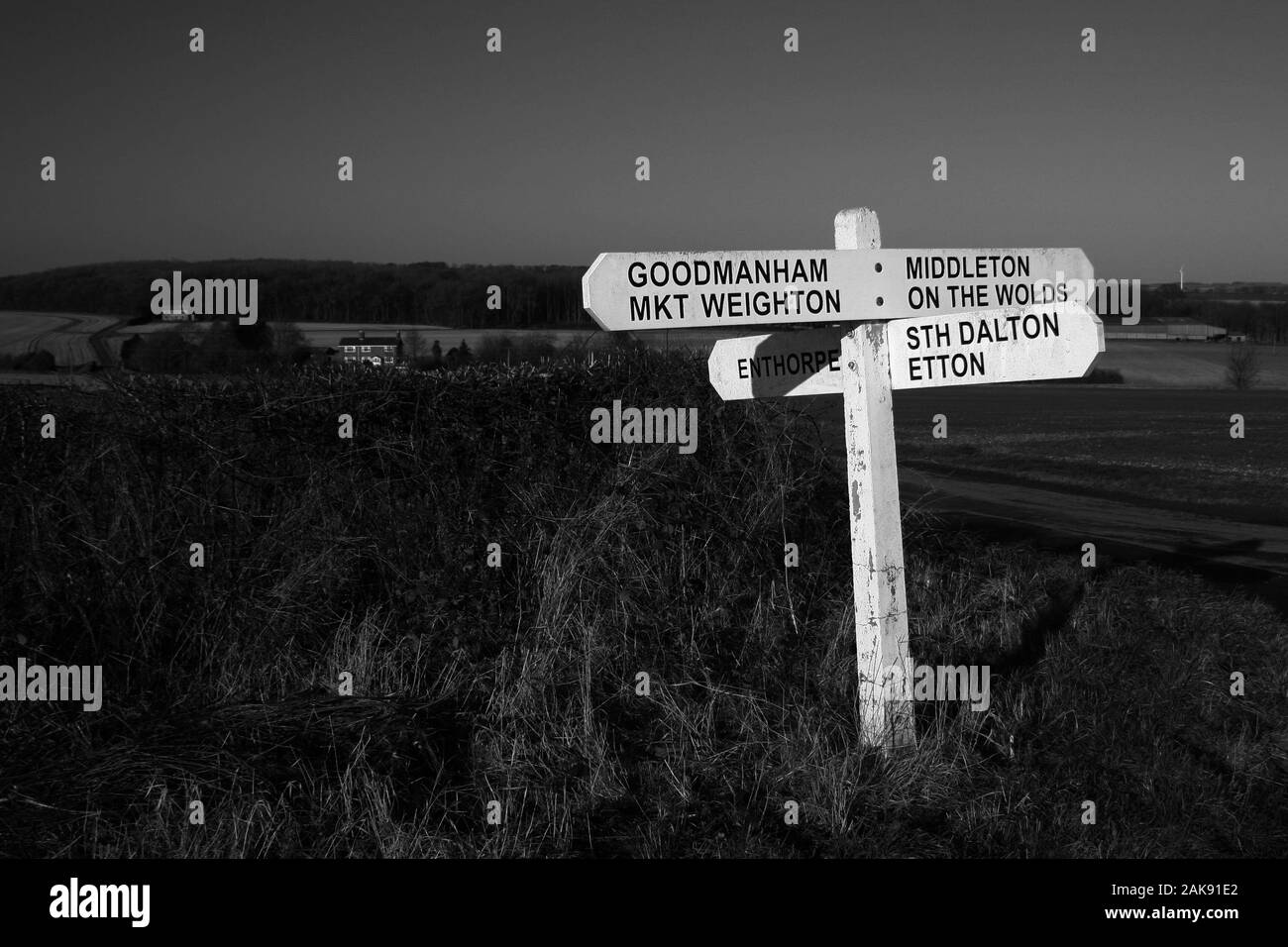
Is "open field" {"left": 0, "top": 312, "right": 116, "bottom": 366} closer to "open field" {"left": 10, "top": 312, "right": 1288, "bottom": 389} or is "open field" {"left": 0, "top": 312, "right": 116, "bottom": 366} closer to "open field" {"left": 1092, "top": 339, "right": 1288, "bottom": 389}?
"open field" {"left": 10, "top": 312, "right": 1288, "bottom": 389}

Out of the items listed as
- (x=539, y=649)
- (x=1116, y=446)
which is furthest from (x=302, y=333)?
(x=1116, y=446)

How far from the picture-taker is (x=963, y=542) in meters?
7.84

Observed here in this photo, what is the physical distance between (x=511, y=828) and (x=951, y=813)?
1600 mm

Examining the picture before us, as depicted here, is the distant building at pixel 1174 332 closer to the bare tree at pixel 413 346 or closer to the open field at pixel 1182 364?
the open field at pixel 1182 364

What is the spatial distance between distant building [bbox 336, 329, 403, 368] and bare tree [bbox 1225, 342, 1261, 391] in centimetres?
4216

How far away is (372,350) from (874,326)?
3.47 meters

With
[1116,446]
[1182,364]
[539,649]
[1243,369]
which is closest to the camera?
[539,649]

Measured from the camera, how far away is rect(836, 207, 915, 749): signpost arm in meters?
4.32

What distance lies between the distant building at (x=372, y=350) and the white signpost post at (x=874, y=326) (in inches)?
98.3

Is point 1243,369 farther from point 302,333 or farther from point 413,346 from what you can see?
point 302,333

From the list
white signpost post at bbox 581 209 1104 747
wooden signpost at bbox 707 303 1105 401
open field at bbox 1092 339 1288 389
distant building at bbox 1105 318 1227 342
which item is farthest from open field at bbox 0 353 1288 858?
distant building at bbox 1105 318 1227 342

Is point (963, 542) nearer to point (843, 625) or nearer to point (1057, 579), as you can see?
point (1057, 579)

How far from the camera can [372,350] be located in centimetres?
663
